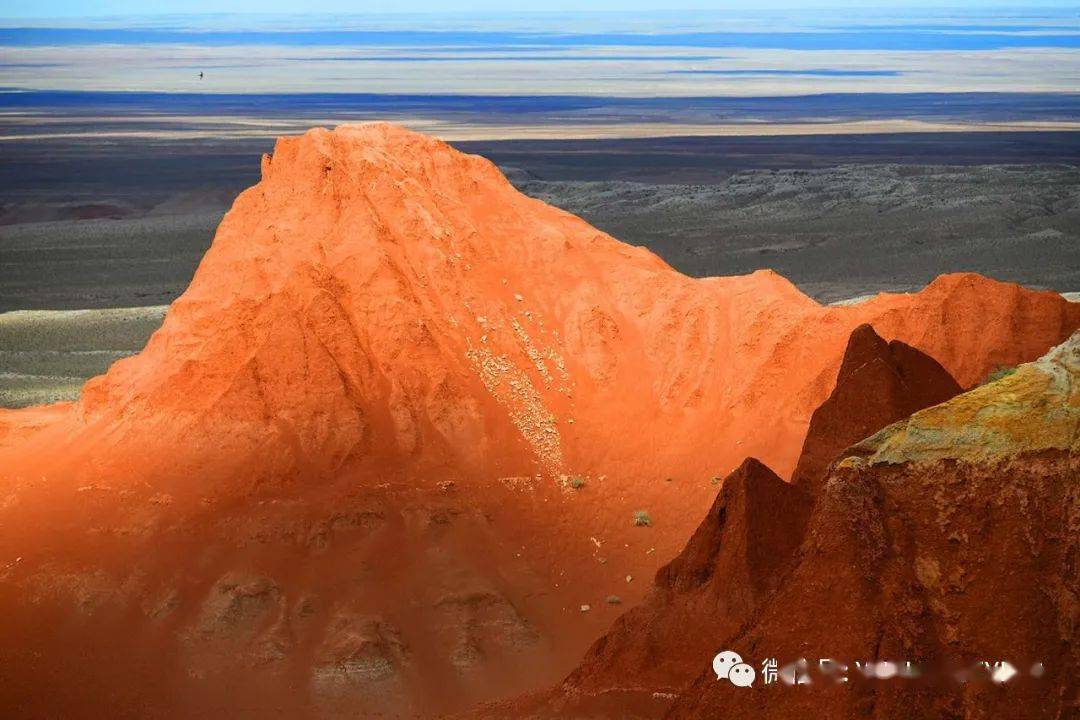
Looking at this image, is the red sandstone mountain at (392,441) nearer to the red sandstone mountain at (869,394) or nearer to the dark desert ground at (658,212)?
the red sandstone mountain at (869,394)

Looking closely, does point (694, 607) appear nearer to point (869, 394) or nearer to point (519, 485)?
point (869, 394)

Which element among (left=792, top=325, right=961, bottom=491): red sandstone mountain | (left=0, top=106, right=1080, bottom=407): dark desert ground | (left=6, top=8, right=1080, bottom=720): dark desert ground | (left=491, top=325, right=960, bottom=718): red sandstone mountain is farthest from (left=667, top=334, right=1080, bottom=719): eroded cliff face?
(left=0, top=106, right=1080, bottom=407): dark desert ground

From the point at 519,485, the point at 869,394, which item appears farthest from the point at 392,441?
the point at 869,394

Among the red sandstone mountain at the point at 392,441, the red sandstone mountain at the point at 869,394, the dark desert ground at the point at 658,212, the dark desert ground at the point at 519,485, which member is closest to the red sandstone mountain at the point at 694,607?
the dark desert ground at the point at 519,485

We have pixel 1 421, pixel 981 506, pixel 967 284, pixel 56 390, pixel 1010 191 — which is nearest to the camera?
pixel 981 506

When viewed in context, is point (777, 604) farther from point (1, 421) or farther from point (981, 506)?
point (1, 421)

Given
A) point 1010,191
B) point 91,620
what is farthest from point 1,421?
point 1010,191
